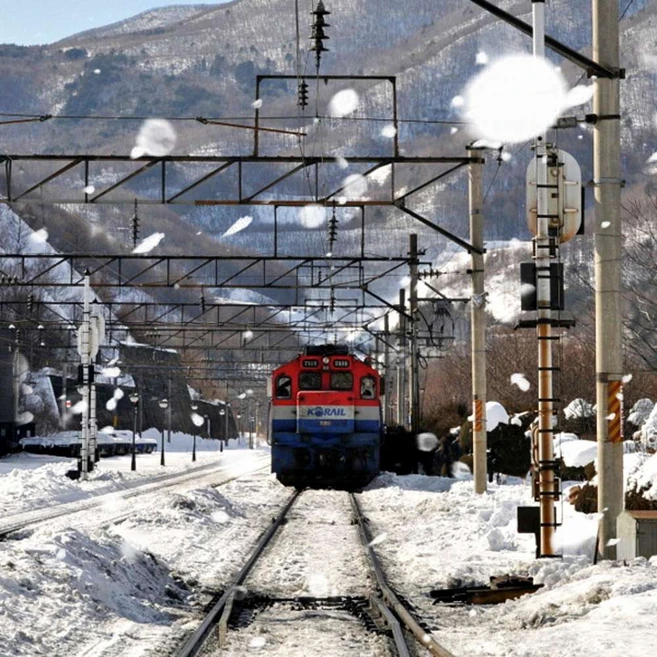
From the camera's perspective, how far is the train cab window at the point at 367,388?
35906mm

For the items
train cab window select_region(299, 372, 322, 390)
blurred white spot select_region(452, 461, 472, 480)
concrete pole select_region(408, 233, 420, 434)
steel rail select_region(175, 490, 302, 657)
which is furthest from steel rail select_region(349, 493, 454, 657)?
blurred white spot select_region(452, 461, 472, 480)

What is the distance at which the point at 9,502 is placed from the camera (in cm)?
3247

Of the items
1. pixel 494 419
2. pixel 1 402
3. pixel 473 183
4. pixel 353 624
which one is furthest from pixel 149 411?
pixel 353 624

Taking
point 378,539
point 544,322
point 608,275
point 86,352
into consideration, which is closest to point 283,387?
point 86,352

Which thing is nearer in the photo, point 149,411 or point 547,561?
point 547,561

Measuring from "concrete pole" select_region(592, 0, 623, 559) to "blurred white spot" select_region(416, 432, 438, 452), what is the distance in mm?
31335

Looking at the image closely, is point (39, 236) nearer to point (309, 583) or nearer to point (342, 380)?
point (342, 380)

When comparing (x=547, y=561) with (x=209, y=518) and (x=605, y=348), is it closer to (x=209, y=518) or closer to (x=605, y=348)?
(x=605, y=348)

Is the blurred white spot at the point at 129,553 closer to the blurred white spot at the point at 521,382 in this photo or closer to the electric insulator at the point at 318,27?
the electric insulator at the point at 318,27

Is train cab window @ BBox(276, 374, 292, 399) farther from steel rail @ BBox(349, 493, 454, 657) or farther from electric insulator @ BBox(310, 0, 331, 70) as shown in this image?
electric insulator @ BBox(310, 0, 331, 70)

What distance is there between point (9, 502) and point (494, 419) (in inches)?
627

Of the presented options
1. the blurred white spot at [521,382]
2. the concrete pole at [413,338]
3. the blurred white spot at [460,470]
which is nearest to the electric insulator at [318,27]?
the concrete pole at [413,338]

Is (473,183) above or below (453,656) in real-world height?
above

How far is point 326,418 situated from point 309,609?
21.7m
